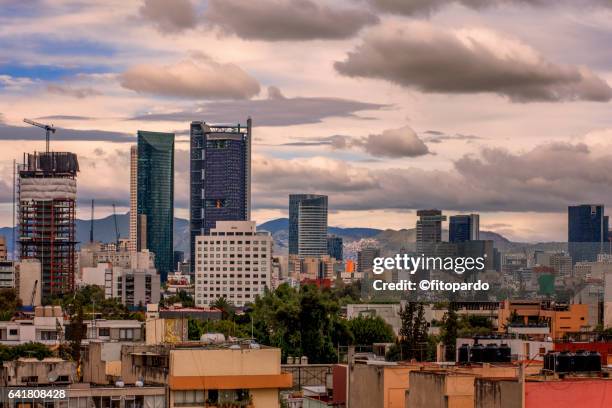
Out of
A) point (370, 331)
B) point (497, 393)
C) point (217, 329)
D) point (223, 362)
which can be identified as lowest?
point (370, 331)

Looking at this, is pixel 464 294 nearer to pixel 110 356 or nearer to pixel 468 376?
→ pixel 110 356

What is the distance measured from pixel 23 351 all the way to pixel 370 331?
165ft

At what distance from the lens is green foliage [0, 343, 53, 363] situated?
280 feet

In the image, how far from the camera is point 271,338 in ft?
366

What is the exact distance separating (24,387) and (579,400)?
17071mm

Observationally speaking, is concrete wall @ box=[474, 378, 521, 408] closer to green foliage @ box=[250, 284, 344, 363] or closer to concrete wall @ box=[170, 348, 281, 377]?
concrete wall @ box=[170, 348, 281, 377]

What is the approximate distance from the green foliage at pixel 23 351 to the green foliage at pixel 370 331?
40.5 metres

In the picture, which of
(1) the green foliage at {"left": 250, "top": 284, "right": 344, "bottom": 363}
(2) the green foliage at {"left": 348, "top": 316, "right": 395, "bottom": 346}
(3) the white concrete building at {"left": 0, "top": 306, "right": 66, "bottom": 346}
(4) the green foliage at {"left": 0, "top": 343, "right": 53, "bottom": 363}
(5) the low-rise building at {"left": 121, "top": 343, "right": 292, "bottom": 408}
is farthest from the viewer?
(2) the green foliage at {"left": 348, "top": 316, "right": 395, "bottom": 346}

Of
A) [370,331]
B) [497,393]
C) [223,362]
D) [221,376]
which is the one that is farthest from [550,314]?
[497,393]

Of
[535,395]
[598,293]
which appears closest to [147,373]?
[535,395]

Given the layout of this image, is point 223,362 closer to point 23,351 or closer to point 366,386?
point 366,386

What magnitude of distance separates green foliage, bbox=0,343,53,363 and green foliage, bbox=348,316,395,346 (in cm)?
4052

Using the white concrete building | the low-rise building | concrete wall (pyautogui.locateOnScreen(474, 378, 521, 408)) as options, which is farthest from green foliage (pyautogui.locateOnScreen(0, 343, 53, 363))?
concrete wall (pyautogui.locateOnScreen(474, 378, 521, 408))

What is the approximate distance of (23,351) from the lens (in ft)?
292
